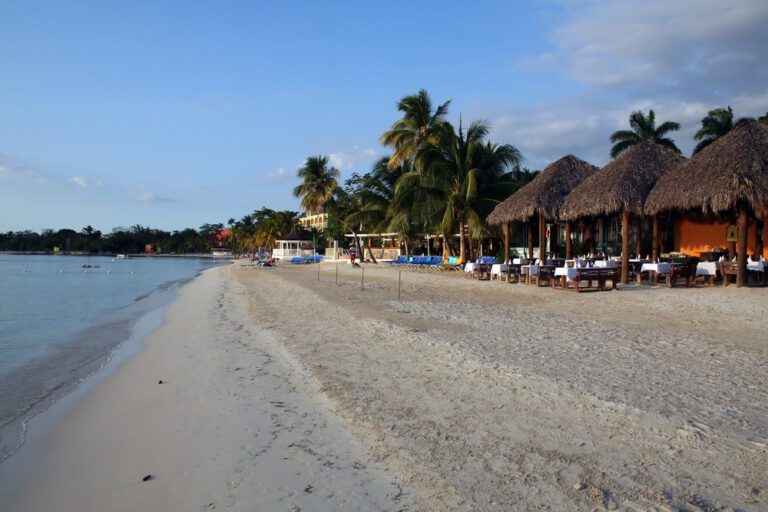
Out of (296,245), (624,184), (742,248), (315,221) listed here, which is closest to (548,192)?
(624,184)

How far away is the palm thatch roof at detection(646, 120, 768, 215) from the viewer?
11.6 m

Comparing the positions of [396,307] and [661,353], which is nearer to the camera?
[661,353]

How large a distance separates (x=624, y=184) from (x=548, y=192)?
3.00m

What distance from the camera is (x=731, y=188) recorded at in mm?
11758

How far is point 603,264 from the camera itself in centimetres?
1422

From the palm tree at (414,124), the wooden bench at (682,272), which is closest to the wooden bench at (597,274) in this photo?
the wooden bench at (682,272)

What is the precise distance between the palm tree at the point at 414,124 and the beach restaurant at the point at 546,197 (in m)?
8.92

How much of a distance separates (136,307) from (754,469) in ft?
55.0

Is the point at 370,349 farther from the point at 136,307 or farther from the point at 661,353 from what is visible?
the point at 136,307

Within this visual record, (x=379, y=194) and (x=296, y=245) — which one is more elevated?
(x=379, y=194)

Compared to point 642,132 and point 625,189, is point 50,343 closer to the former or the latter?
point 625,189

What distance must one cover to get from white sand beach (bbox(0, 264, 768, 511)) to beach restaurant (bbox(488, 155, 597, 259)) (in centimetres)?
883

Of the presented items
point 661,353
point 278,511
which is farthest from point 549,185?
point 278,511

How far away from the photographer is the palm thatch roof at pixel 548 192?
16656mm
